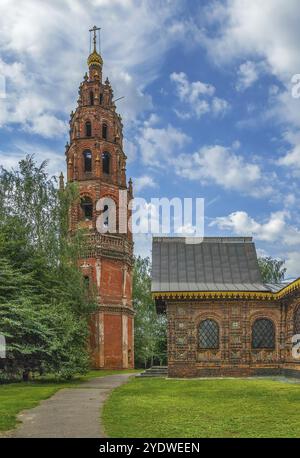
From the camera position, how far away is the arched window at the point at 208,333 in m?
21.8

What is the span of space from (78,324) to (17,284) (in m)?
3.52

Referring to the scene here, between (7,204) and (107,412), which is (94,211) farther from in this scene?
(107,412)

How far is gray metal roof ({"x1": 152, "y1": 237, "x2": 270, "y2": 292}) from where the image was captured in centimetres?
2258

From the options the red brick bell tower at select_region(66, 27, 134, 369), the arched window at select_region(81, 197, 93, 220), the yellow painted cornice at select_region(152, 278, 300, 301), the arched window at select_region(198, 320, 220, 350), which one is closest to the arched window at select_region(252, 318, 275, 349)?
the yellow painted cornice at select_region(152, 278, 300, 301)

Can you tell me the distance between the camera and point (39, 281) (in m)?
23.3

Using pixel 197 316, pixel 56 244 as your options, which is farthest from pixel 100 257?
pixel 197 316

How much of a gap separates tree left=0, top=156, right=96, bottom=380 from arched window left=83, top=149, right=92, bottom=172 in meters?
9.98

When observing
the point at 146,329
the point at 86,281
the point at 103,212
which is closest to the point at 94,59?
the point at 103,212

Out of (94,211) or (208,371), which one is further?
(94,211)

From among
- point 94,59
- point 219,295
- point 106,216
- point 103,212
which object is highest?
point 94,59

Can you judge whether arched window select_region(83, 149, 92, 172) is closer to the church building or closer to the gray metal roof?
the gray metal roof

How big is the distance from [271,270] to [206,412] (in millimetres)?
37607

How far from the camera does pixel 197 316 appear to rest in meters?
21.9

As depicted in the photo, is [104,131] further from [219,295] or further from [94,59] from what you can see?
[219,295]
